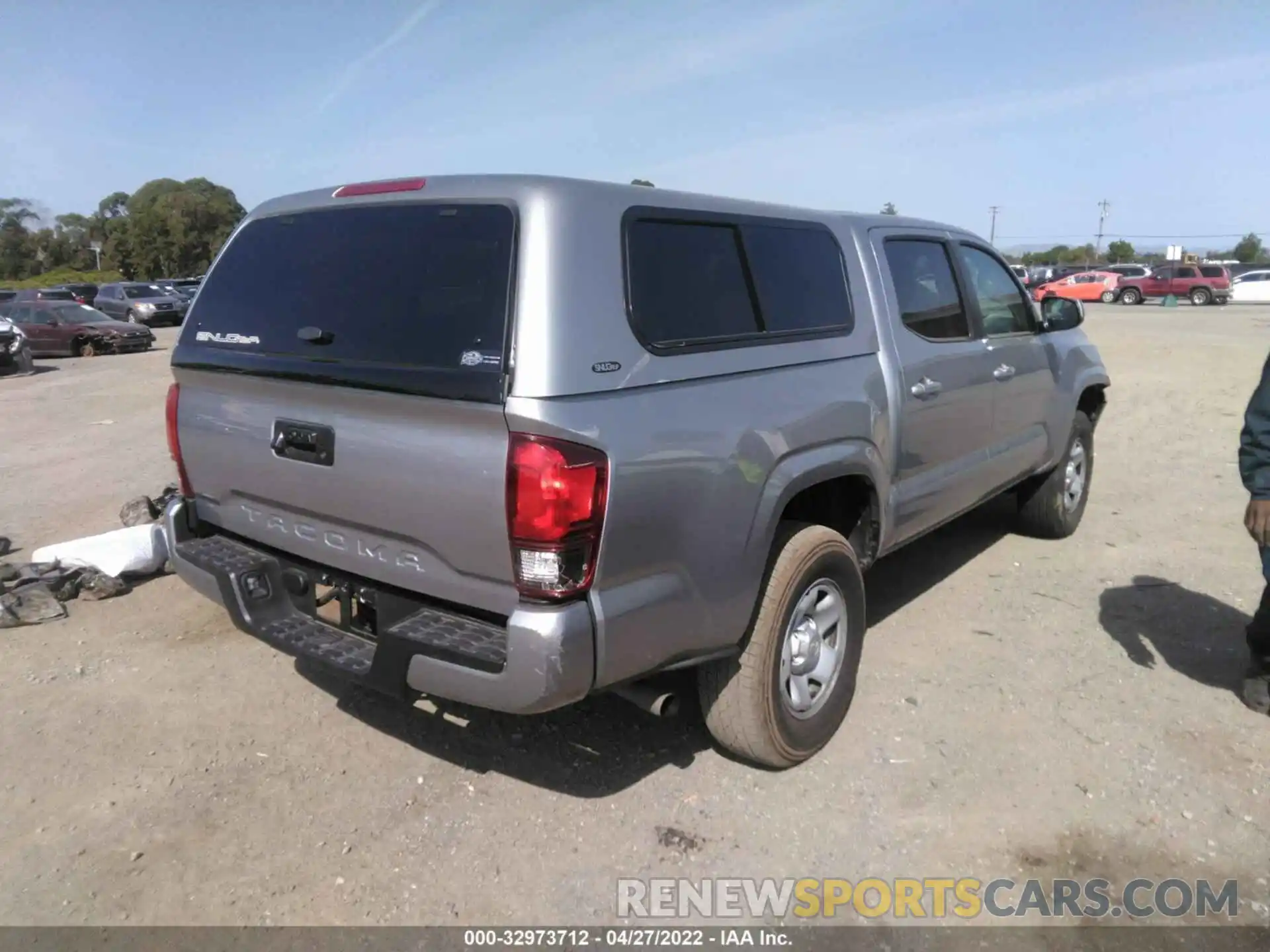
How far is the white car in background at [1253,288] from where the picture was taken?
39.5 m

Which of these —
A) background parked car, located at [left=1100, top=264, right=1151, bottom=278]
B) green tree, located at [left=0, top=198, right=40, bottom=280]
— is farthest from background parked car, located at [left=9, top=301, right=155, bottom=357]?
green tree, located at [left=0, top=198, right=40, bottom=280]

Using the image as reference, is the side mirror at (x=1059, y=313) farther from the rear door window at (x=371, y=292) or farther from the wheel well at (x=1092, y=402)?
the rear door window at (x=371, y=292)

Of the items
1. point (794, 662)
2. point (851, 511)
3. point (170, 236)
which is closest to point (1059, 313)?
point (851, 511)

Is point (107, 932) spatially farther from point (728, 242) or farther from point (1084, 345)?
point (1084, 345)

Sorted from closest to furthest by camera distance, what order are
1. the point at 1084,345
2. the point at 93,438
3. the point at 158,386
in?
the point at 1084,345 < the point at 93,438 < the point at 158,386

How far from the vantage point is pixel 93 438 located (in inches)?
394

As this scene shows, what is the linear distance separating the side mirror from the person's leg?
6.70 ft

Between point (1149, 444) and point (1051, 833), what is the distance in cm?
736

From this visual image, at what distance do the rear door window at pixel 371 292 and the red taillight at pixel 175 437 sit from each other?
0.22 meters

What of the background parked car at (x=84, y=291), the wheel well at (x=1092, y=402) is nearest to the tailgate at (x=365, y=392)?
the wheel well at (x=1092, y=402)

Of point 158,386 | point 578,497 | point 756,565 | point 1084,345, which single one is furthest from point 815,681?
point 158,386

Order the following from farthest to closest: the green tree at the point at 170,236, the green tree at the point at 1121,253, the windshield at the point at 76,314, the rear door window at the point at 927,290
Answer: the green tree at the point at 1121,253
the green tree at the point at 170,236
the windshield at the point at 76,314
the rear door window at the point at 927,290

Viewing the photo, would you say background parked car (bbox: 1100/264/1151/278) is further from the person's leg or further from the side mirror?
the person's leg

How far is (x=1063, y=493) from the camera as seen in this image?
239 inches
